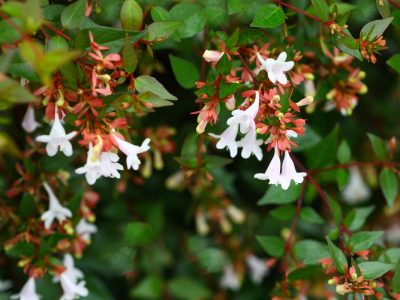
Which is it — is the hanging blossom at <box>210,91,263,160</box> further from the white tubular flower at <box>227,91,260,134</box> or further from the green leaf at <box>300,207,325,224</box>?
the green leaf at <box>300,207,325,224</box>

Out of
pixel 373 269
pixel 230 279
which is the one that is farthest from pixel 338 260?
pixel 230 279

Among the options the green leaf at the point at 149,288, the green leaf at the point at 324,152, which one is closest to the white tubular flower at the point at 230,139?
the green leaf at the point at 324,152

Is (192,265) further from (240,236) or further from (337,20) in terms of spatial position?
(337,20)

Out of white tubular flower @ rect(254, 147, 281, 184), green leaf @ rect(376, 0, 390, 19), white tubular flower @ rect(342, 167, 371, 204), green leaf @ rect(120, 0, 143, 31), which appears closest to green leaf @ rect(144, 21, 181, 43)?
green leaf @ rect(120, 0, 143, 31)

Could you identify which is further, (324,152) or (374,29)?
(324,152)

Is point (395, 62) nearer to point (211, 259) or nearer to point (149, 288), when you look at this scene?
point (211, 259)

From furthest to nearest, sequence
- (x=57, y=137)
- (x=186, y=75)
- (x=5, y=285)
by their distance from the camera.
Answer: (x=5, y=285)
(x=186, y=75)
(x=57, y=137)

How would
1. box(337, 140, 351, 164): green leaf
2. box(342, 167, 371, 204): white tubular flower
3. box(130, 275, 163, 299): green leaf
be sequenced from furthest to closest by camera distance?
box(342, 167, 371, 204): white tubular flower
box(130, 275, 163, 299): green leaf
box(337, 140, 351, 164): green leaf

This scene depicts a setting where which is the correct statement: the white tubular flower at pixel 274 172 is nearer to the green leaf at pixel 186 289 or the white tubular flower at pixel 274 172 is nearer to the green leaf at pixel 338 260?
the green leaf at pixel 338 260
